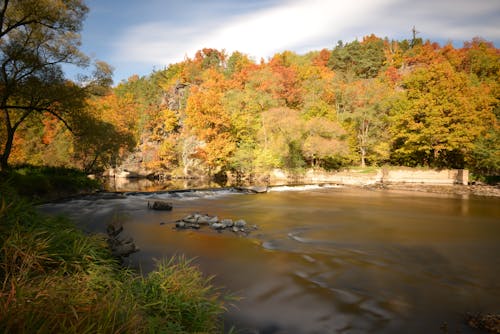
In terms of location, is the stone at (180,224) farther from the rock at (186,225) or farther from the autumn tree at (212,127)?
the autumn tree at (212,127)

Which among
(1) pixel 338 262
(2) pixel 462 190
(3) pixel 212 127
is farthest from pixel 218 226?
(3) pixel 212 127

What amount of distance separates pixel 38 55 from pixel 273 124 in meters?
29.9

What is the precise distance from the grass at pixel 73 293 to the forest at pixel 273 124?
16644 millimetres

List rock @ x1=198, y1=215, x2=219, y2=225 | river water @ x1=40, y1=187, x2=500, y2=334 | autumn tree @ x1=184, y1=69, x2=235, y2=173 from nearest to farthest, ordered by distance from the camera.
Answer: river water @ x1=40, y1=187, x2=500, y2=334
rock @ x1=198, y1=215, x2=219, y2=225
autumn tree @ x1=184, y1=69, x2=235, y2=173

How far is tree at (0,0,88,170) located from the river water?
20.5ft

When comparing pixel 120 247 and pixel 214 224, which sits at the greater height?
pixel 120 247

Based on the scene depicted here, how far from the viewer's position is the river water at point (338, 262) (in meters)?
5.61

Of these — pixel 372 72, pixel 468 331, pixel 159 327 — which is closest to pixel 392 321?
pixel 468 331

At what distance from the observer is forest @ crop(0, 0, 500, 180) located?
21.0 metres

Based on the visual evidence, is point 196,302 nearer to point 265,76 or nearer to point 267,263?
point 267,263

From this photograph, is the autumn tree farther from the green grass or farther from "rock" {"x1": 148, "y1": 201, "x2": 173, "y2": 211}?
"rock" {"x1": 148, "y1": 201, "x2": 173, "y2": 211}

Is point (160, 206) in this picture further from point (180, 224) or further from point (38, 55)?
point (38, 55)

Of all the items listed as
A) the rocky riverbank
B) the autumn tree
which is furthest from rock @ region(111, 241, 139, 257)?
the autumn tree

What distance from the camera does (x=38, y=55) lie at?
60.0 ft
